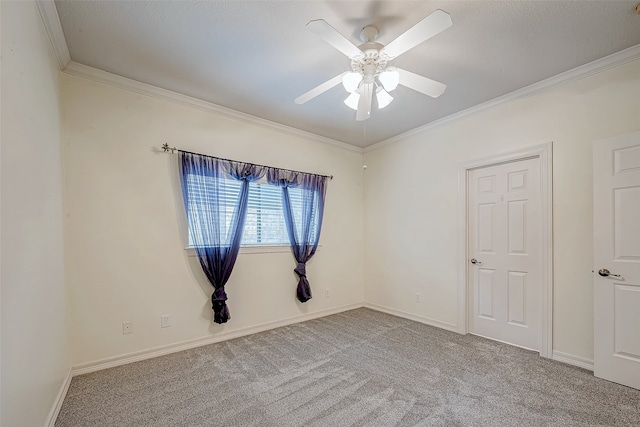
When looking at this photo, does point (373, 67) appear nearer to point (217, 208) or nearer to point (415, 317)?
point (217, 208)

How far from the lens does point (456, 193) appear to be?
3447 mm

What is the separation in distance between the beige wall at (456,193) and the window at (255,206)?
1280mm

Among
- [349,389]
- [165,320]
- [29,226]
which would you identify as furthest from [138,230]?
[349,389]

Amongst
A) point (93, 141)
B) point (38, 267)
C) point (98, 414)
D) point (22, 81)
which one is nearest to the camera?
point (22, 81)

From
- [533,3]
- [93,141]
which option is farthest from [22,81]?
[533,3]

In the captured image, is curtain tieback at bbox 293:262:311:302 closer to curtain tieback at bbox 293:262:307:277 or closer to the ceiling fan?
curtain tieback at bbox 293:262:307:277

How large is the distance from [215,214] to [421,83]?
2.31m

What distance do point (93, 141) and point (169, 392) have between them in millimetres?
2194

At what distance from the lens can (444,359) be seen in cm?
266

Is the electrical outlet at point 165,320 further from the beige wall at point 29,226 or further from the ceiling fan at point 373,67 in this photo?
the ceiling fan at point 373,67

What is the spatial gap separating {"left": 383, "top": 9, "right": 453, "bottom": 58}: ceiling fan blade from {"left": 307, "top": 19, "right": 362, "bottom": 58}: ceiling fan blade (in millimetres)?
218

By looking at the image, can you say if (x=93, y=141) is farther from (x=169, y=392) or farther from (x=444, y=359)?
(x=444, y=359)

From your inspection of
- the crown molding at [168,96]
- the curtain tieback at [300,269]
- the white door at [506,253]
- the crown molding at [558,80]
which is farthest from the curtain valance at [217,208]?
the white door at [506,253]

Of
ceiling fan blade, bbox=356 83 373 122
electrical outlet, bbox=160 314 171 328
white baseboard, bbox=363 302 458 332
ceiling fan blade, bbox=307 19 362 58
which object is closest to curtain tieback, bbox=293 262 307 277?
white baseboard, bbox=363 302 458 332
